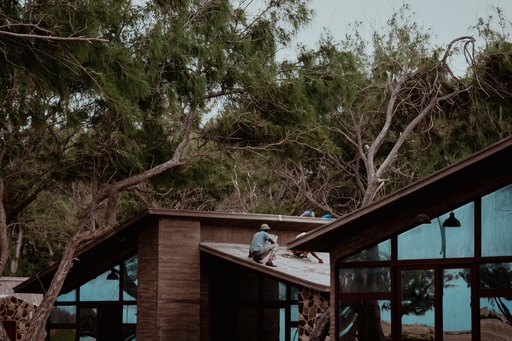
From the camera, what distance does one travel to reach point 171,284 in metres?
20.0

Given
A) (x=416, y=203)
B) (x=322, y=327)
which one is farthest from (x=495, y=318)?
(x=322, y=327)

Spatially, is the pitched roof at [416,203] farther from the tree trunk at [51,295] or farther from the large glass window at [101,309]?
the large glass window at [101,309]

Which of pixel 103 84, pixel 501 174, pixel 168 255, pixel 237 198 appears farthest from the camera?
pixel 237 198

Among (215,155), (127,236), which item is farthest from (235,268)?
(215,155)

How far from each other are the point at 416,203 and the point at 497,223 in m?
1.34

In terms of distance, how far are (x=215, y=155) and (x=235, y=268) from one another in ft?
16.6

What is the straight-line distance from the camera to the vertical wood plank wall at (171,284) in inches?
783

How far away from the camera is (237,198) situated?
37062 mm

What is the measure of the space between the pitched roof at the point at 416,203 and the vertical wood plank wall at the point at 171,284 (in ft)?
17.5

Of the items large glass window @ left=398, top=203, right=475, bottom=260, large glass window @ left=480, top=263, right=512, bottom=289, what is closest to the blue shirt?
large glass window @ left=398, top=203, right=475, bottom=260

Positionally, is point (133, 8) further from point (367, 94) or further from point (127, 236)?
point (367, 94)

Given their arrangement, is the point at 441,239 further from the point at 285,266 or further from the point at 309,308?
the point at 285,266

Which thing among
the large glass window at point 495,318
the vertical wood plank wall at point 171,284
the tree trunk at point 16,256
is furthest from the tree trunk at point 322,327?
the tree trunk at point 16,256

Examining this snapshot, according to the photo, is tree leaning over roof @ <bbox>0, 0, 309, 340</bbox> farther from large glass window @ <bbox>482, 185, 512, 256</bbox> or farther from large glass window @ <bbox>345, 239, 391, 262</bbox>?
large glass window @ <bbox>482, 185, 512, 256</bbox>
